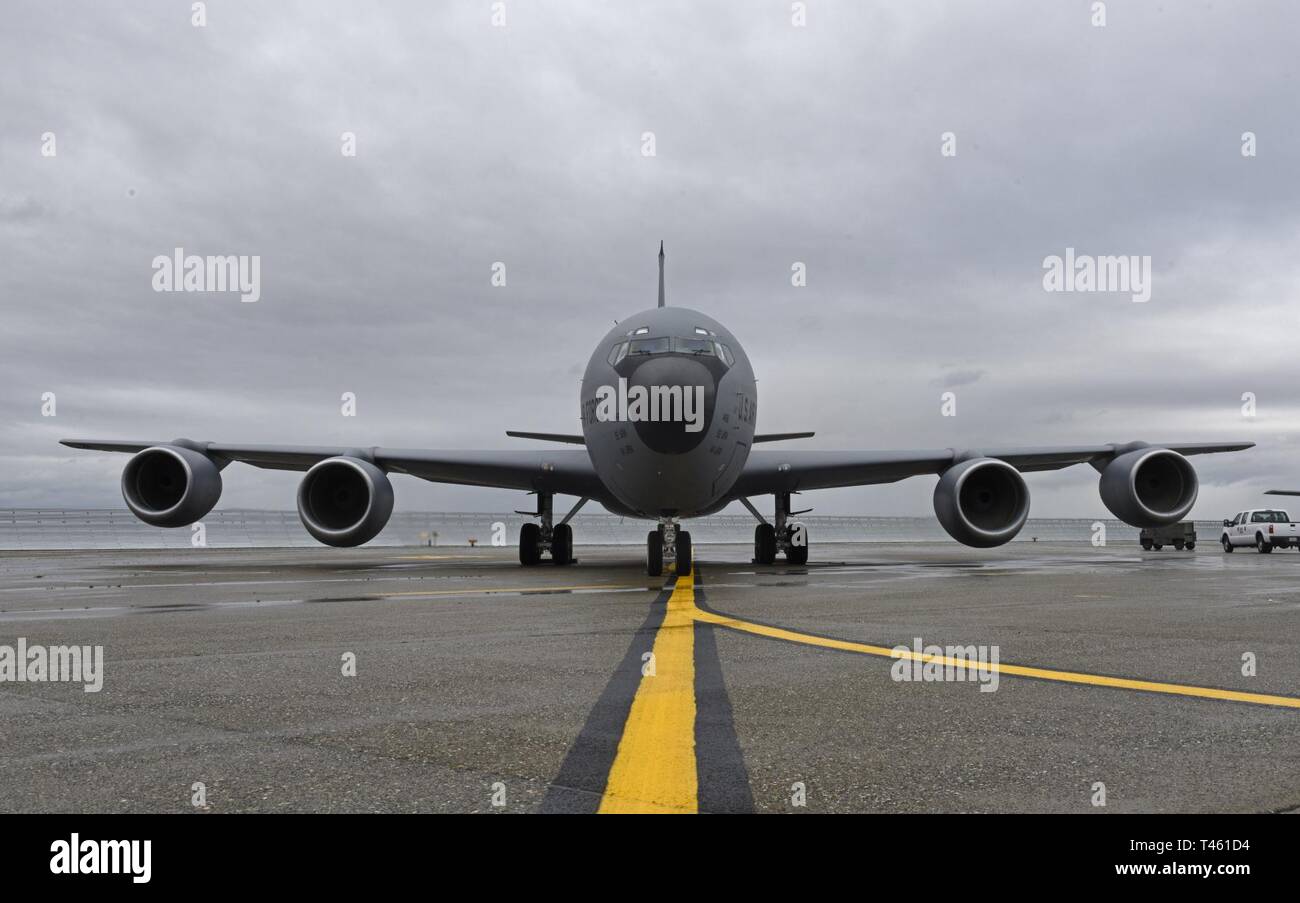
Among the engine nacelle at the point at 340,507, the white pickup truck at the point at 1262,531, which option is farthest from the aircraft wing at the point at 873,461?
the white pickup truck at the point at 1262,531

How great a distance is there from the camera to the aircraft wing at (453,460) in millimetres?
17875

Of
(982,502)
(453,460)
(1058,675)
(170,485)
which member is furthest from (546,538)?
(1058,675)

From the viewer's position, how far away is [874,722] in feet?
11.5

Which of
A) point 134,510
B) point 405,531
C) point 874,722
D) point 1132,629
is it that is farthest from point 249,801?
point 405,531

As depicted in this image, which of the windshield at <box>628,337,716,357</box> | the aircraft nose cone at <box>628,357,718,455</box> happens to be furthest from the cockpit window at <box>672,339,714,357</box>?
the aircraft nose cone at <box>628,357,718,455</box>

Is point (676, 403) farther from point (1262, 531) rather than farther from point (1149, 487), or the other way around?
point (1262, 531)

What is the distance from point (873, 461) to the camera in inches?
739

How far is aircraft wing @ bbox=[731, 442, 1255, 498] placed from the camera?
1833cm

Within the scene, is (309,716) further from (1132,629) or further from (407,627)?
(1132,629)

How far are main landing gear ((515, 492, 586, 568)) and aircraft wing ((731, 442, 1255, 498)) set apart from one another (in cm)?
381

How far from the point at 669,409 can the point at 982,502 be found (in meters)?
7.92

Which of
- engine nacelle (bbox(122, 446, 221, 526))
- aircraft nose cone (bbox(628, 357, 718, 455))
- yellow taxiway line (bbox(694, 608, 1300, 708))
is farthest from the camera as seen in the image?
engine nacelle (bbox(122, 446, 221, 526))

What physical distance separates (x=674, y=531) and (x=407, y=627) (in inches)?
295

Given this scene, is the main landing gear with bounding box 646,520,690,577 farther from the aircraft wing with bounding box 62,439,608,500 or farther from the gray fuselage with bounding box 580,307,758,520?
the aircraft wing with bounding box 62,439,608,500
